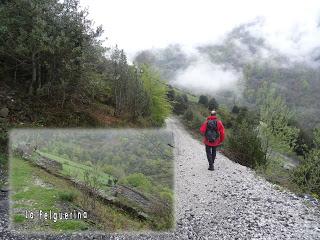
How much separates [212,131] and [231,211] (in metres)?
4.05

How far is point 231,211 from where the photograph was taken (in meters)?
12.4

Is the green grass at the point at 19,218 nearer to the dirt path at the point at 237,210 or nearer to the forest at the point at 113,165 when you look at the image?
the forest at the point at 113,165

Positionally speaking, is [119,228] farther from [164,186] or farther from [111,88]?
[111,88]

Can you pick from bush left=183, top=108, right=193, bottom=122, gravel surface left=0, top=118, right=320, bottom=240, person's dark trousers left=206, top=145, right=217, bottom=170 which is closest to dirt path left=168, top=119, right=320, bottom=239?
gravel surface left=0, top=118, right=320, bottom=240

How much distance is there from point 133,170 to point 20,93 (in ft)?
43.5

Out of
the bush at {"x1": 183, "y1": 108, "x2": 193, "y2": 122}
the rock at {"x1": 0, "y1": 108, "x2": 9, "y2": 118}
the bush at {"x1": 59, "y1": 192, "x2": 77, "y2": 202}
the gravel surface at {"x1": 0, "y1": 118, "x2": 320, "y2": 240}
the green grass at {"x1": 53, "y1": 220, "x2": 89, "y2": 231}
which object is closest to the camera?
the green grass at {"x1": 53, "y1": 220, "x2": 89, "y2": 231}

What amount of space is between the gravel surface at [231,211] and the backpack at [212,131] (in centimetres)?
157

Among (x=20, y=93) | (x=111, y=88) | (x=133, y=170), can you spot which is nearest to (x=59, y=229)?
(x=133, y=170)

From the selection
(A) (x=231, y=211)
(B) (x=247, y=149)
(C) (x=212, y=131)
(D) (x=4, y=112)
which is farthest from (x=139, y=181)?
(B) (x=247, y=149)

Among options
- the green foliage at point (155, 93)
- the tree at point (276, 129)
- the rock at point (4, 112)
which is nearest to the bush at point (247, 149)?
the tree at point (276, 129)

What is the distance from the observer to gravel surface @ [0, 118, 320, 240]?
417 inches

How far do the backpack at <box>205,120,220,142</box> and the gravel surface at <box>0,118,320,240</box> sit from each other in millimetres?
1572

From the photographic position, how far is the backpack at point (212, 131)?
1573cm

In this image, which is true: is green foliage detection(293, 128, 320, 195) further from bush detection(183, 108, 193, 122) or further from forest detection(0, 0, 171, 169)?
bush detection(183, 108, 193, 122)
